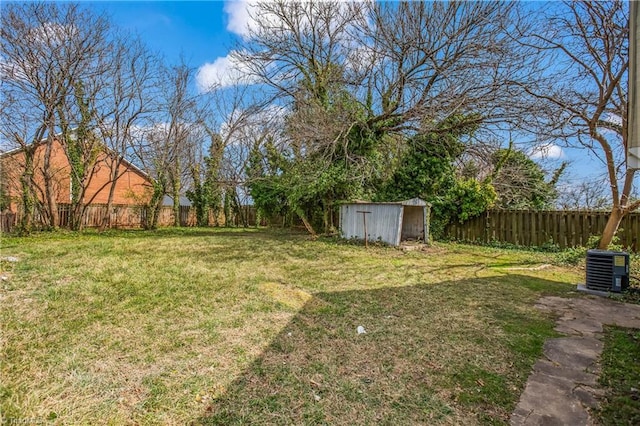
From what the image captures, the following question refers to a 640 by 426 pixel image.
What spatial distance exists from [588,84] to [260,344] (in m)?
8.66

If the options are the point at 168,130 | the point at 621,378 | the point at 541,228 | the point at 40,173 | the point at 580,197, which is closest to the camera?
the point at 621,378

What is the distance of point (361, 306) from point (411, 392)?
1840 mm

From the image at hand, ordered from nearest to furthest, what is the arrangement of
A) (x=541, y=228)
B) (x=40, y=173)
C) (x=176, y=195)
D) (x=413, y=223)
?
(x=541, y=228) → (x=413, y=223) → (x=40, y=173) → (x=176, y=195)

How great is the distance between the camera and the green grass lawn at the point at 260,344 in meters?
2.08

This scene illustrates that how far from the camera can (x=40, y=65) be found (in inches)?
389

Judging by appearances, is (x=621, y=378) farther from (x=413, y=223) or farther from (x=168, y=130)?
(x=168, y=130)

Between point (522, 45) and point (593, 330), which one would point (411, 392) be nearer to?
point (593, 330)

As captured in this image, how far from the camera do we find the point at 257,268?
6.10 meters

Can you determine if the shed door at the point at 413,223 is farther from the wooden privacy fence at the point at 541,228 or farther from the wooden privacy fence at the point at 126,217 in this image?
the wooden privacy fence at the point at 126,217

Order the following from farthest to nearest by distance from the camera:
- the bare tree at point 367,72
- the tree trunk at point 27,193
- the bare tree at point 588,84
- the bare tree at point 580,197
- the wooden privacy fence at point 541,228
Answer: the bare tree at point 580,197 → the tree trunk at point 27,193 → the bare tree at point 367,72 → the wooden privacy fence at point 541,228 → the bare tree at point 588,84

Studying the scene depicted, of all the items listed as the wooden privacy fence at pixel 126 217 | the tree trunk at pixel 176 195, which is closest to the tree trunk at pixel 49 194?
the wooden privacy fence at pixel 126 217

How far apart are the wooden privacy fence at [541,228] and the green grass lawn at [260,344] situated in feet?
13.4

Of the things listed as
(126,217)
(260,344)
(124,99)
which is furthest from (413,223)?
(126,217)

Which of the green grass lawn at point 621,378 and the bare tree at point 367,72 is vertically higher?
the bare tree at point 367,72
